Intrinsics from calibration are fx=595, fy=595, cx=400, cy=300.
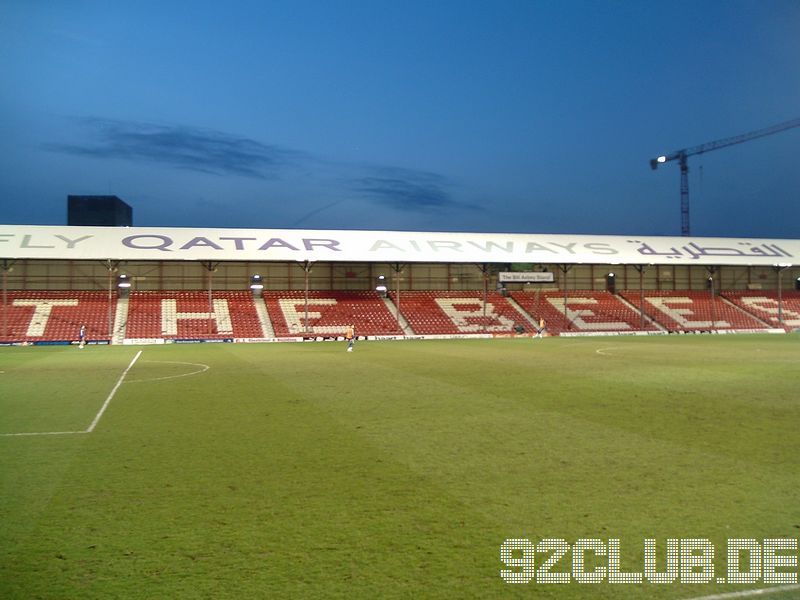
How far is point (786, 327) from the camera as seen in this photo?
166 feet

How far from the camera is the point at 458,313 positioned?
47469mm

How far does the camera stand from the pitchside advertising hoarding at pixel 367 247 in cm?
4075

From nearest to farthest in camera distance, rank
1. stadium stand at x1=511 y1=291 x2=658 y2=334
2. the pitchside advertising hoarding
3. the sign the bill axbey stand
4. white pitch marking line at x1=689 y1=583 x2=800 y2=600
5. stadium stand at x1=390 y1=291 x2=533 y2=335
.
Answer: white pitch marking line at x1=689 y1=583 x2=800 y2=600
the pitchside advertising hoarding
stadium stand at x1=390 y1=291 x2=533 y2=335
stadium stand at x1=511 y1=291 x2=658 y2=334
the sign the bill axbey stand

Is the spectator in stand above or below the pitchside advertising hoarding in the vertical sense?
below

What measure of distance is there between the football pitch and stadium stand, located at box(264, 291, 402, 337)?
87.7 feet

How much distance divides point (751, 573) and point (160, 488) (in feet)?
21.1

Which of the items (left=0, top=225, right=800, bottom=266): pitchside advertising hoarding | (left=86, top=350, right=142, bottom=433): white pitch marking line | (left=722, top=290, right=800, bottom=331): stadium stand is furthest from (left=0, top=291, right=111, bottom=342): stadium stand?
(left=722, top=290, right=800, bottom=331): stadium stand

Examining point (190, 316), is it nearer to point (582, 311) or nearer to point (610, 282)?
point (582, 311)

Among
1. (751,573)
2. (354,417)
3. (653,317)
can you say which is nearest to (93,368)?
(354,417)

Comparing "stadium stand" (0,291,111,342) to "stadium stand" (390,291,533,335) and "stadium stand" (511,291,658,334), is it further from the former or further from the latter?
"stadium stand" (511,291,658,334)

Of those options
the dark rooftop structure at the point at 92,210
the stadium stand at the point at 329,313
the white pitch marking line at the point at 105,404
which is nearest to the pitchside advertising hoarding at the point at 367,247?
the stadium stand at the point at 329,313

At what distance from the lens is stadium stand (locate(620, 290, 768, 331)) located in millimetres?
49853

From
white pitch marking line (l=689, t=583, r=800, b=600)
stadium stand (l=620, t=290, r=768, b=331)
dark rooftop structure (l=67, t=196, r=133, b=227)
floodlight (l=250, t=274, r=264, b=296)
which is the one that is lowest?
white pitch marking line (l=689, t=583, r=800, b=600)

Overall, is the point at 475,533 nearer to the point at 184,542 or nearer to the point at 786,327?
the point at 184,542
